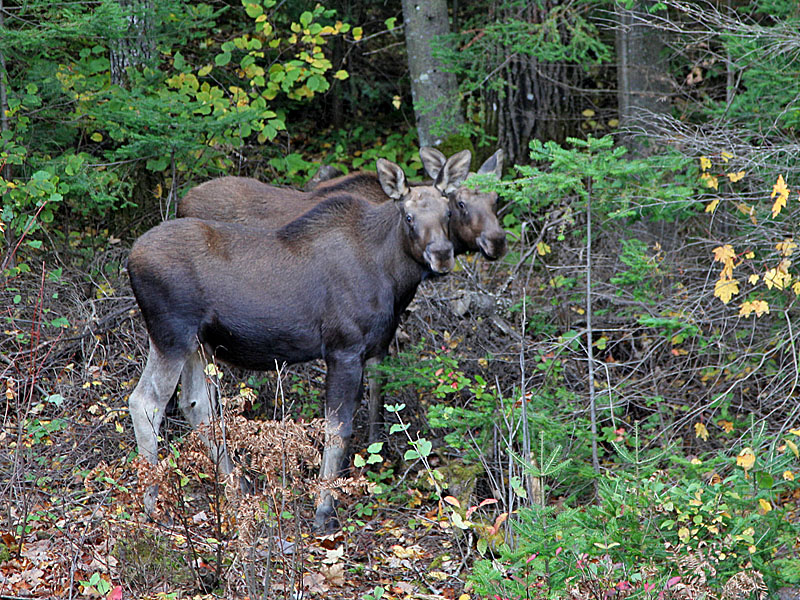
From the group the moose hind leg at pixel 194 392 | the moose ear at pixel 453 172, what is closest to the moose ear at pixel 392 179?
the moose ear at pixel 453 172

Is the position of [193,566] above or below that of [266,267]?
below

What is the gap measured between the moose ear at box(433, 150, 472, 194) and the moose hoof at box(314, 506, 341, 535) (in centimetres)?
286

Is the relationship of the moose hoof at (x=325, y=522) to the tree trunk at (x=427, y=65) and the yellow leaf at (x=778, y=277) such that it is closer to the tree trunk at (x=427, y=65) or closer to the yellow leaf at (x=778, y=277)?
the yellow leaf at (x=778, y=277)

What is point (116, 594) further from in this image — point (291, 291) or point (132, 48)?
point (132, 48)

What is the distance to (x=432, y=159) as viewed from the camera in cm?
895

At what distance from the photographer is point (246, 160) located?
12.4 m

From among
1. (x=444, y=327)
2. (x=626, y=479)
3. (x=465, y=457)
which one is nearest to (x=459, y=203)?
(x=444, y=327)

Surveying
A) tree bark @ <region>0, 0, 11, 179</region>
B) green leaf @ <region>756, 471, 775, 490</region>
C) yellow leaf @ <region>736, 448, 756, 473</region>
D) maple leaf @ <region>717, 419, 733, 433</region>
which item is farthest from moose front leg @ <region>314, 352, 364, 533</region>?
tree bark @ <region>0, 0, 11, 179</region>

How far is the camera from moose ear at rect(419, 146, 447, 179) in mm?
8891

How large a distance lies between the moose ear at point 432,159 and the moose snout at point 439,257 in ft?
5.02

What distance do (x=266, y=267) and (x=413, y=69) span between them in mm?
5422

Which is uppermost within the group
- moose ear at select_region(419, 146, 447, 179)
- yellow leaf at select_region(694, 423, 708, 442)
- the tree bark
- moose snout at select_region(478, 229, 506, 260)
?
the tree bark

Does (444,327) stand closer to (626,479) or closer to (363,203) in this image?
(363,203)

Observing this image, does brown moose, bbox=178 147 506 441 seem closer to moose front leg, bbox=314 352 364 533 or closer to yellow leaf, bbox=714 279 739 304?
moose front leg, bbox=314 352 364 533
